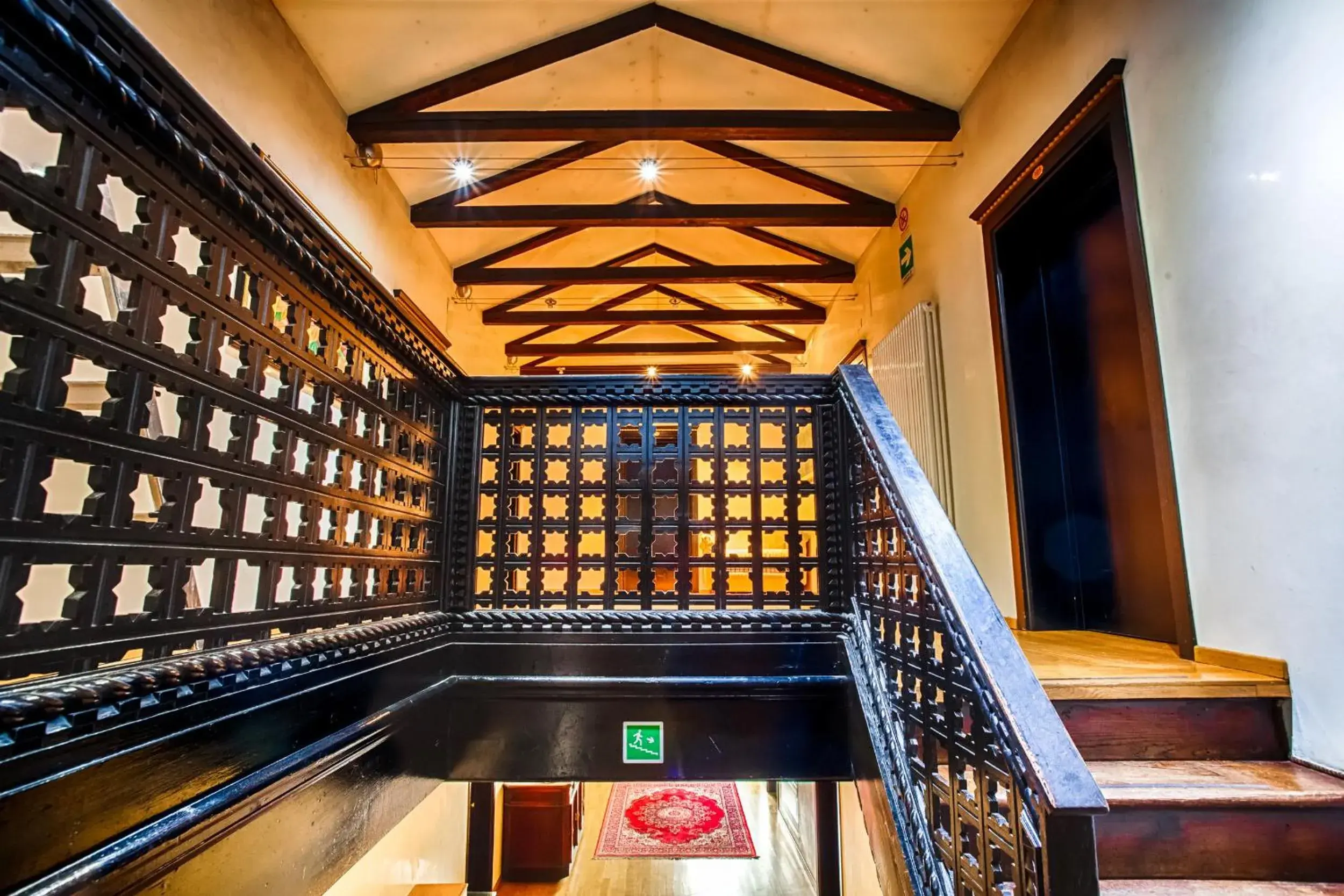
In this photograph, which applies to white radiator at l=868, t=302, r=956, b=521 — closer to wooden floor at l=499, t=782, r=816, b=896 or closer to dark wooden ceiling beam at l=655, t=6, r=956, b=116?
dark wooden ceiling beam at l=655, t=6, r=956, b=116

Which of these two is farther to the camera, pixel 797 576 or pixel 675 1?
pixel 675 1

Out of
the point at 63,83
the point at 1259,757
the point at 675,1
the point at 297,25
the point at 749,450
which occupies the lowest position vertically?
the point at 1259,757

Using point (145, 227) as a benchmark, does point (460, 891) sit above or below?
below

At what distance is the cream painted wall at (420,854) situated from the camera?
3676 millimetres

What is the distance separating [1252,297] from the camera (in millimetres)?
1876

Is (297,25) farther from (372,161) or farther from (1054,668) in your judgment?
(1054,668)

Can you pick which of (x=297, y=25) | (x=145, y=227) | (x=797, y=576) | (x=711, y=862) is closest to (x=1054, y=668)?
(x=797, y=576)

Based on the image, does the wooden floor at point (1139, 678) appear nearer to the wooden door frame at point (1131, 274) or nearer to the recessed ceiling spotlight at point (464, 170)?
the wooden door frame at point (1131, 274)

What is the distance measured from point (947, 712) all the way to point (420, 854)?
4.63 m

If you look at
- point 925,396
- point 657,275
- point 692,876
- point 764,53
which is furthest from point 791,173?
point 692,876

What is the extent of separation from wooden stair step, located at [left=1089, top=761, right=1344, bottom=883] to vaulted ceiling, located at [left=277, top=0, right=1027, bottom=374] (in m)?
3.43

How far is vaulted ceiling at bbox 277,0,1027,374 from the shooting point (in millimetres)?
3416

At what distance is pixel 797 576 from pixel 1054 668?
81 centimetres

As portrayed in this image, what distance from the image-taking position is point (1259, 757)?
1.66 metres
